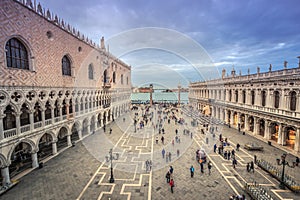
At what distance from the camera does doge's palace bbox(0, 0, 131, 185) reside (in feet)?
38.5

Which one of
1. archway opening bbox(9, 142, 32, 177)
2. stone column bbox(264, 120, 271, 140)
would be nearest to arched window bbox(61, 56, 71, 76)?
archway opening bbox(9, 142, 32, 177)

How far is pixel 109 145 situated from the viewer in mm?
20109

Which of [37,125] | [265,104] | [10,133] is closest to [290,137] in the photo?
[265,104]

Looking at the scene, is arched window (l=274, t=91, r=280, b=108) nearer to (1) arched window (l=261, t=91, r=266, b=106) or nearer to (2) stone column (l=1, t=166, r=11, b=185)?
(1) arched window (l=261, t=91, r=266, b=106)

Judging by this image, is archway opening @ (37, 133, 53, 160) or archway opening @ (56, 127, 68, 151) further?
archway opening @ (56, 127, 68, 151)

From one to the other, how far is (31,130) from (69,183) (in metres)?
6.06

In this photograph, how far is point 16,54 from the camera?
1289 centimetres

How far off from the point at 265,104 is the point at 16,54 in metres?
29.4

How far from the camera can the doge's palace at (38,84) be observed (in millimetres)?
11742

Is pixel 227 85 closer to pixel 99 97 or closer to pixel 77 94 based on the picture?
pixel 99 97

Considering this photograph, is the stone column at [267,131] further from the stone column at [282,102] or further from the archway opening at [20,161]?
the archway opening at [20,161]

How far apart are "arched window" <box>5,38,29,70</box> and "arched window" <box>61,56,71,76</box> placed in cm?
503

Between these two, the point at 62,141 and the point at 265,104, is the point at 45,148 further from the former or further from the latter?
the point at 265,104

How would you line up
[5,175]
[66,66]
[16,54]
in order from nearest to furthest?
[5,175] < [16,54] < [66,66]
